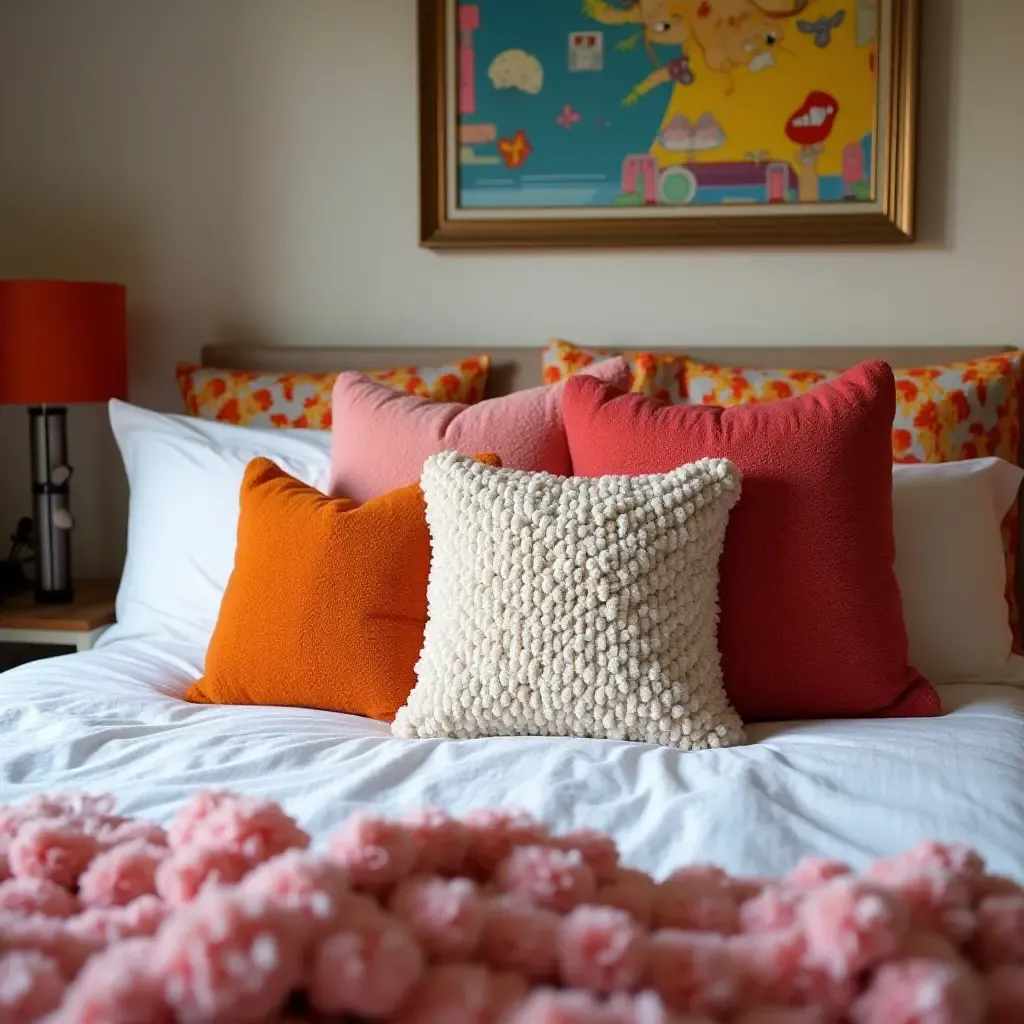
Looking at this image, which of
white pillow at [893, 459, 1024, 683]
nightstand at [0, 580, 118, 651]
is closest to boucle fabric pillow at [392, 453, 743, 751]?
white pillow at [893, 459, 1024, 683]

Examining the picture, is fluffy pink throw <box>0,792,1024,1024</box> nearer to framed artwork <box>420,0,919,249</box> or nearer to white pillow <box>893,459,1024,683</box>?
white pillow <box>893,459,1024,683</box>

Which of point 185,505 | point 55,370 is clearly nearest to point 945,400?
point 185,505

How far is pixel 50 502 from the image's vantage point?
2613 millimetres

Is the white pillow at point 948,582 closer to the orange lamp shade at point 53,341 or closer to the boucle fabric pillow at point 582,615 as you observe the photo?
the boucle fabric pillow at point 582,615

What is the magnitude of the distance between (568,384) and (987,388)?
2.83ft

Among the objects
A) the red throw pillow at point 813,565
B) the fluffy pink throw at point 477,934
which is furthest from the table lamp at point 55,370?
the fluffy pink throw at point 477,934

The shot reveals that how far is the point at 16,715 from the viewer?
1.71 m

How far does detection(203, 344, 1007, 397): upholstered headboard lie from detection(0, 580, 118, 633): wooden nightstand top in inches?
22.5

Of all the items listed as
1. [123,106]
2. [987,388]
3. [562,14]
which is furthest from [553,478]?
[123,106]

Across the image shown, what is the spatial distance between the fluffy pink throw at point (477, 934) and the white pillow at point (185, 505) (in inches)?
50.8

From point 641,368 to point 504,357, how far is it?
34cm

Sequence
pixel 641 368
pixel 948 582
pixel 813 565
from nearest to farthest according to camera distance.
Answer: pixel 813 565, pixel 948 582, pixel 641 368

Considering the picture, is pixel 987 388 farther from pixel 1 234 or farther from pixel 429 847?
pixel 1 234

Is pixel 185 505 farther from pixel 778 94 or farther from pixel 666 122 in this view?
pixel 778 94
